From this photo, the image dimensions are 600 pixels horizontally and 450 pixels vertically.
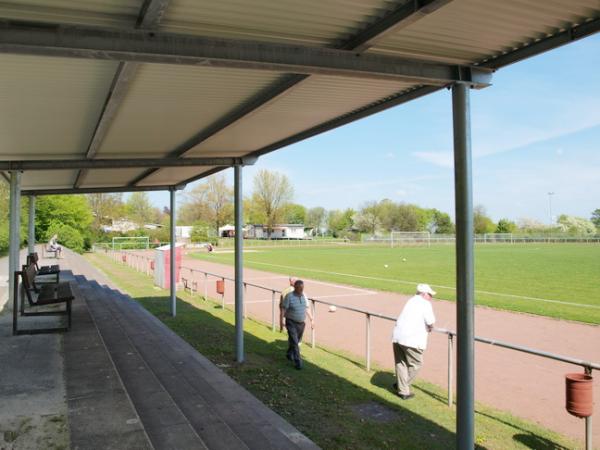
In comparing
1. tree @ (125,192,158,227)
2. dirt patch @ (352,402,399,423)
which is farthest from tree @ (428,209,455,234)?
dirt patch @ (352,402,399,423)

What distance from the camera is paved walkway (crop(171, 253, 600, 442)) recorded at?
738 centimetres

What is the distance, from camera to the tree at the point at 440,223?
128625 millimetres

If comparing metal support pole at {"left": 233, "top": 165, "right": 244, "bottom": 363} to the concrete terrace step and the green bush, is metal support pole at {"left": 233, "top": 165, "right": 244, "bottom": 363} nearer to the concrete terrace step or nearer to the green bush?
the concrete terrace step

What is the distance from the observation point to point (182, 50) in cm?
359

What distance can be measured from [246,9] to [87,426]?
11.8ft

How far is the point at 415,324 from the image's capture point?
751cm

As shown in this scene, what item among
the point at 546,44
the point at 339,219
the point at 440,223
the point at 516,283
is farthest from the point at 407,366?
the point at 339,219

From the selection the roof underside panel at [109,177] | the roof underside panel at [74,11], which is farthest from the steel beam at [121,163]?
the roof underside panel at [74,11]

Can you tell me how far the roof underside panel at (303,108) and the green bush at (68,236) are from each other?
4558 cm

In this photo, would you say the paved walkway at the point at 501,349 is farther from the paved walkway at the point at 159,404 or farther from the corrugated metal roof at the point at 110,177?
the corrugated metal roof at the point at 110,177

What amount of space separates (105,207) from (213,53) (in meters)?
74.0

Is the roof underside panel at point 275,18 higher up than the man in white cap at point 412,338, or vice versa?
the roof underside panel at point 275,18

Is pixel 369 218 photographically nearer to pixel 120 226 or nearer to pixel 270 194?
pixel 270 194

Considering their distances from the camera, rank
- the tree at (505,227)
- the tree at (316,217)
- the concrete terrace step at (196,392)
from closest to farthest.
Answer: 1. the concrete terrace step at (196,392)
2. the tree at (505,227)
3. the tree at (316,217)
